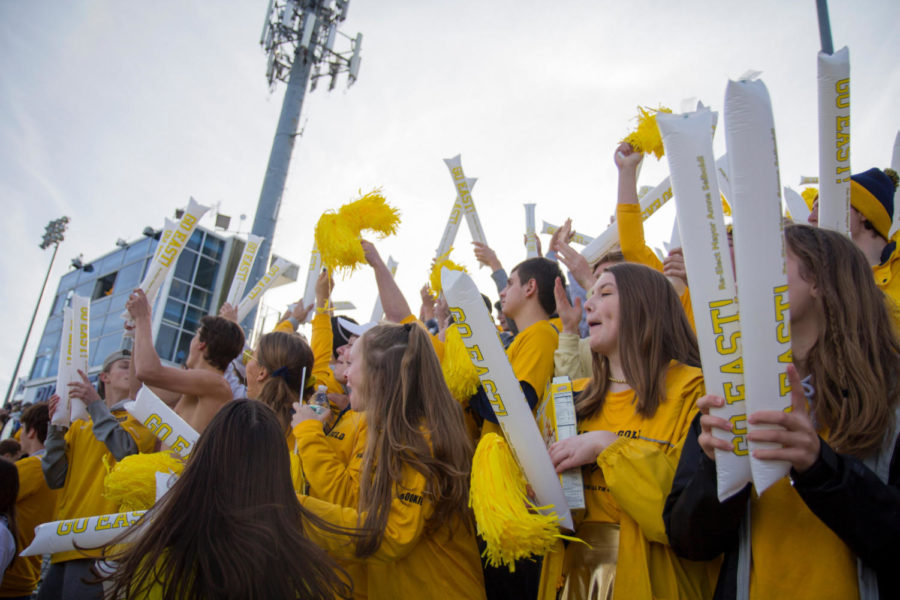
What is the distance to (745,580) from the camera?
1702 millimetres

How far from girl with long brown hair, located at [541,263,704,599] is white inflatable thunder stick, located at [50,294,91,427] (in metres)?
3.64

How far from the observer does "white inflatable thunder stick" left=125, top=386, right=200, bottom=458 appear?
318cm

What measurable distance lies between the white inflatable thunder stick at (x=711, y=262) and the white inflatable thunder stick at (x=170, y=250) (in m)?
4.30

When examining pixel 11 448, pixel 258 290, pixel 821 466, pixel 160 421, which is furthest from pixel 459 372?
pixel 11 448

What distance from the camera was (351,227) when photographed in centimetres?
425

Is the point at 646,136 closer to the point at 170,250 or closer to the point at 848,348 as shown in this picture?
the point at 848,348

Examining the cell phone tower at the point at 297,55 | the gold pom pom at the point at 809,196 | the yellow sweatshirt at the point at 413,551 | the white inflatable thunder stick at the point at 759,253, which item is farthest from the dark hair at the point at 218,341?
the cell phone tower at the point at 297,55

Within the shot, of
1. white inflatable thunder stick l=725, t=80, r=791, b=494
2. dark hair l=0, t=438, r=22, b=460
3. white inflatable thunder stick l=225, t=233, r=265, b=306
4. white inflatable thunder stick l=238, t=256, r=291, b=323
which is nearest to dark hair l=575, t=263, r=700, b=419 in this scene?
white inflatable thunder stick l=725, t=80, r=791, b=494

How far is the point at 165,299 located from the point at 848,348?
2599cm

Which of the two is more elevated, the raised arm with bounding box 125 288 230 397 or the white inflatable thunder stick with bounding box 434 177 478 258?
the white inflatable thunder stick with bounding box 434 177 478 258

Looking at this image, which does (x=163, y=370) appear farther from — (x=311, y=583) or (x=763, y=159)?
(x=763, y=159)

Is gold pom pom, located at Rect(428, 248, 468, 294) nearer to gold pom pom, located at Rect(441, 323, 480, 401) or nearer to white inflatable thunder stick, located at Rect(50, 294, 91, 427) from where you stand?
gold pom pom, located at Rect(441, 323, 480, 401)

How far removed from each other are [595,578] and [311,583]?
3.09ft

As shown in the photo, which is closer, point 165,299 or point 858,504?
point 858,504
